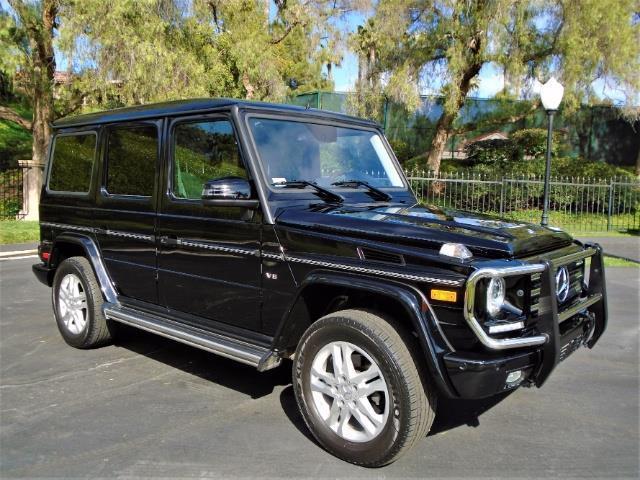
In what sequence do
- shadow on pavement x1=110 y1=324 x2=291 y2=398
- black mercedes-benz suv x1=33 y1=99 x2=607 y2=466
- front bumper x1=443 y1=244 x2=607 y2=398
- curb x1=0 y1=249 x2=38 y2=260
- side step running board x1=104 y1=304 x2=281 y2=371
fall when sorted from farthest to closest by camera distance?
curb x1=0 y1=249 x2=38 y2=260, shadow on pavement x1=110 y1=324 x2=291 y2=398, side step running board x1=104 y1=304 x2=281 y2=371, black mercedes-benz suv x1=33 y1=99 x2=607 y2=466, front bumper x1=443 y1=244 x2=607 y2=398

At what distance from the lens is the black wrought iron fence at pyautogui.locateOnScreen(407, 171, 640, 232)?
685 inches

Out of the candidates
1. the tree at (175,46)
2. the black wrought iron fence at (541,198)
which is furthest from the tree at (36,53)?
the black wrought iron fence at (541,198)

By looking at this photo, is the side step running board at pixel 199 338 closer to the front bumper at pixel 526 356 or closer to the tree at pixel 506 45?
the front bumper at pixel 526 356

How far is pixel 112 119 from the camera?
16.4 ft

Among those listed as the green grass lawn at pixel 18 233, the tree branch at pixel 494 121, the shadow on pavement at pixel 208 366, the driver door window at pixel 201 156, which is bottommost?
the shadow on pavement at pixel 208 366

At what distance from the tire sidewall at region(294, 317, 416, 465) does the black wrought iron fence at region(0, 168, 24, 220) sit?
15780 mm

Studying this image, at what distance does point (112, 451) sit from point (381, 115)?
1766 cm

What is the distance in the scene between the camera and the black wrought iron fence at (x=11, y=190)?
17.0 metres

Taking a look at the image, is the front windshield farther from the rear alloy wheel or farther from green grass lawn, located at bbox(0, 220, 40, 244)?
Answer: green grass lawn, located at bbox(0, 220, 40, 244)

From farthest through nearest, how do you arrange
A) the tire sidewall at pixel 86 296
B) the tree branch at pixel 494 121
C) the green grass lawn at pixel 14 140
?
the tree branch at pixel 494 121 → the green grass lawn at pixel 14 140 → the tire sidewall at pixel 86 296

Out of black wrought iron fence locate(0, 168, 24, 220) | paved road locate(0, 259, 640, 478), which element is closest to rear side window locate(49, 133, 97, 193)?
paved road locate(0, 259, 640, 478)

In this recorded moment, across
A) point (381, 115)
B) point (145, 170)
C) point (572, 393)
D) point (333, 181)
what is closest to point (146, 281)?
point (145, 170)

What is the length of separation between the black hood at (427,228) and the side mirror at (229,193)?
255mm

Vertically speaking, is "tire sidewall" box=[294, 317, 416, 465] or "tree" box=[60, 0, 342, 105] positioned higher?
"tree" box=[60, 0, 342, 105]
